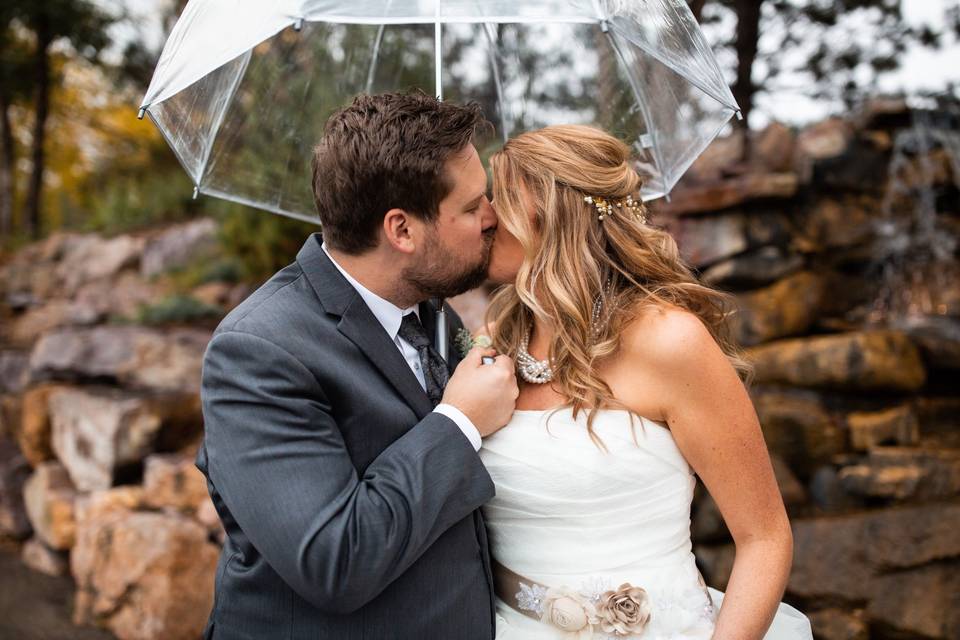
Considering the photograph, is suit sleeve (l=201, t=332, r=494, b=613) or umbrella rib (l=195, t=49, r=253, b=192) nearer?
suit sleeve (l=201, t=332, r=494, b=613)

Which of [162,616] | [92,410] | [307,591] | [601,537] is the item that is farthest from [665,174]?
[92,410]

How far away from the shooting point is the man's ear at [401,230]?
218 centimetres

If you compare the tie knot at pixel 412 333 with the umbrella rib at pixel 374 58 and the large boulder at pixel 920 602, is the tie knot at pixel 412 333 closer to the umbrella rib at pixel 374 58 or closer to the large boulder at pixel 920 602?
the umbrella rib at pixel 374 58

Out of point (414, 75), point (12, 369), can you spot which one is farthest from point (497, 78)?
point (12, 369)

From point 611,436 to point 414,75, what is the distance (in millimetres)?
2132

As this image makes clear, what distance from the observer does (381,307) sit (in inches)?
89.9

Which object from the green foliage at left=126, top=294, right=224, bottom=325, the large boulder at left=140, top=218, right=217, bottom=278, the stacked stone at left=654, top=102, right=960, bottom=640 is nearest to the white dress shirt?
the stacked stone at left=654, top=102, right=960, bottom=640

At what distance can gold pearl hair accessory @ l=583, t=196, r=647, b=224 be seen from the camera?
241 centimetres

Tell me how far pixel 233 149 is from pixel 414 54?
1.00m

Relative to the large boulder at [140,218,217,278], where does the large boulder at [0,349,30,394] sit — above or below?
below

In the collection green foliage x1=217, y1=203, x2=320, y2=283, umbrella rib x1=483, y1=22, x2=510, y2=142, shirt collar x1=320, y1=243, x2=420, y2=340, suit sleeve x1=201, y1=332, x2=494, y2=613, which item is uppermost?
umbrella rib x1=483, y1=22, x2=510, y2=142

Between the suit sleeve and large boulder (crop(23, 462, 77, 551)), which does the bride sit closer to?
the suit sleeve

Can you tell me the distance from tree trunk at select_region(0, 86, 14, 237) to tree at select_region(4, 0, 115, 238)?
765 millimetres

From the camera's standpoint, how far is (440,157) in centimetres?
216
